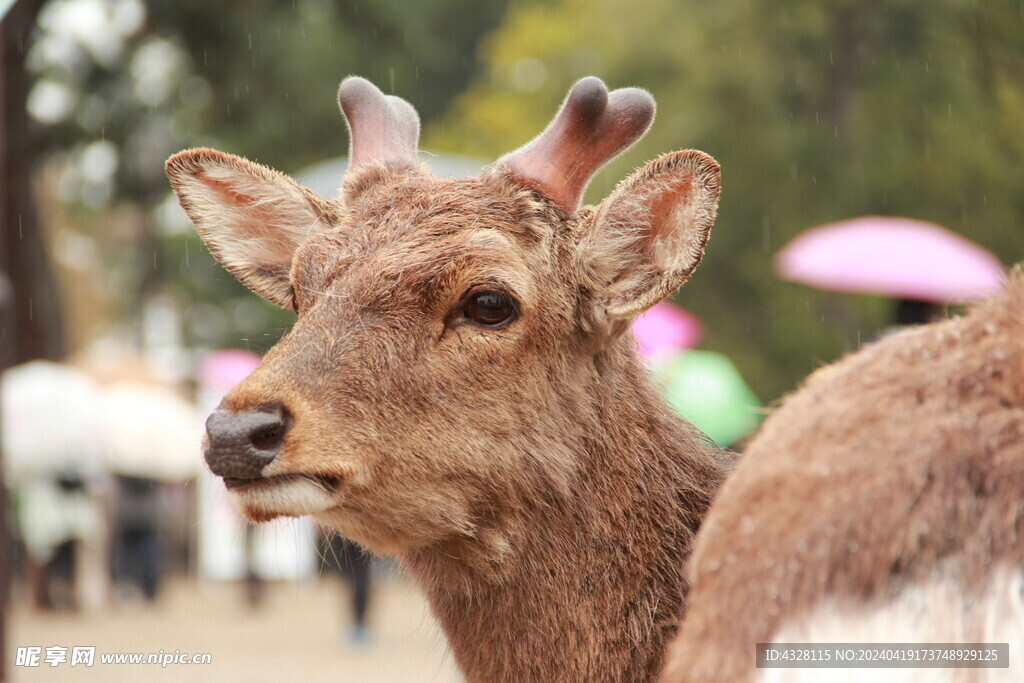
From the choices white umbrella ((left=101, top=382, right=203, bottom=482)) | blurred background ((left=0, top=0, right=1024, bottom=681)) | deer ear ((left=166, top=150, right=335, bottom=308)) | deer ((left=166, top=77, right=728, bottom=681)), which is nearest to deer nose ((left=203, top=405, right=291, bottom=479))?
deer ((left=166, top=77, right=728, bottom=681))

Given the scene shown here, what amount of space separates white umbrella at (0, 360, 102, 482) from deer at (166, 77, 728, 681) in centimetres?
1110

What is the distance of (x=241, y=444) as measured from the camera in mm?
3246

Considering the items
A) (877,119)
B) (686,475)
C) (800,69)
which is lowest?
(686,475)

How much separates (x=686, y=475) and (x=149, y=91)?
2071 centimetres

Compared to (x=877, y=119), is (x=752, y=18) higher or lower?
higher

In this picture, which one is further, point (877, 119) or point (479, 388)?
point (877, 119)

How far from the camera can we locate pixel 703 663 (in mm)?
2289

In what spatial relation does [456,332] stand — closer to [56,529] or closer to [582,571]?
[582,571]

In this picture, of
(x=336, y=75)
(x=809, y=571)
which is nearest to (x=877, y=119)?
(x=336, y=75)

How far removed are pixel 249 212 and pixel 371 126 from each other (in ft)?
1.91

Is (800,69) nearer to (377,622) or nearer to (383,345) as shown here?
(377,622)

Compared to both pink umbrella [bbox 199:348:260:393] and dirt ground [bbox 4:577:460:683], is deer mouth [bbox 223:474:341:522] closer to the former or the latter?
dirt ground [bbox 4:577:460:683]

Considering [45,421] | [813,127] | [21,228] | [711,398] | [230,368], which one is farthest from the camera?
[813,127]

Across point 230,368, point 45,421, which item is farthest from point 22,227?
point 230,368
